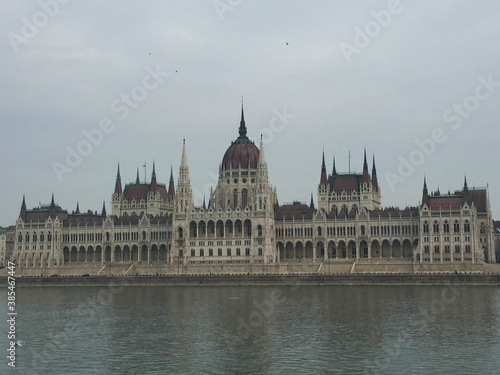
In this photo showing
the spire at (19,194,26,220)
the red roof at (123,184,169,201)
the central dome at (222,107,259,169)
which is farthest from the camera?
the red roof at (123,184,169,201)

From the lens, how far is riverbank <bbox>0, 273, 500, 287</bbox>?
10900 centimetres

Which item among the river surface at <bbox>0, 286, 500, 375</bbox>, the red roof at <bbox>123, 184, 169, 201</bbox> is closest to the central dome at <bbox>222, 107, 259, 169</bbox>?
the red roof at <bbox>123, 184, 169, 201</bbox>

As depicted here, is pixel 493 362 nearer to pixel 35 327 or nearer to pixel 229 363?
pixel 229 363

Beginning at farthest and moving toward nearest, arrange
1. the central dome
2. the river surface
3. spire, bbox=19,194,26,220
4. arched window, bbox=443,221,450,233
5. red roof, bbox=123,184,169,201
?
1. red roof, bbox=123,184,169,201
2. spire, bbox=19,194,26,220
3. the central dome
4. arched window, bbox=443,221,450,233
5. the river surface

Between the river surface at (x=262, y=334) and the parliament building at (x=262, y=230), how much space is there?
32.5 m

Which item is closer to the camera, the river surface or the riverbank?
the river surface

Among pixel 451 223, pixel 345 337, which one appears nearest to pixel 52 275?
pixel 451 223

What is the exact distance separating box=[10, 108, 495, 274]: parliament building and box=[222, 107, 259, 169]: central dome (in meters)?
0.22

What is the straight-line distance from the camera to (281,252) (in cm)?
14262

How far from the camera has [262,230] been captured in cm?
13688

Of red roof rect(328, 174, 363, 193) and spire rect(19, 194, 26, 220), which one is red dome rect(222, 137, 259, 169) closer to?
red roof rect(328, 174, 363, 193)

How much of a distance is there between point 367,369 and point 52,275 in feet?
315

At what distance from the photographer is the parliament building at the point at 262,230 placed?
129625 millimetres

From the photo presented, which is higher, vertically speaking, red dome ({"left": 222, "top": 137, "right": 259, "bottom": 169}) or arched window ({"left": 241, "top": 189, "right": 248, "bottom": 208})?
red dome ({"left": 222, "top": 137, "right": 259, "bottom": 169})
